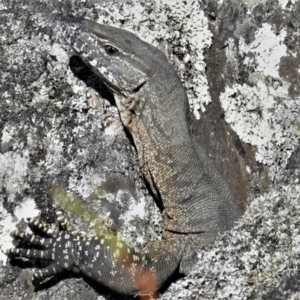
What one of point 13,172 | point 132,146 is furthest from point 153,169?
point 13,172

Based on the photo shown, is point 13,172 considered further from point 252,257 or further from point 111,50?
point 252,257

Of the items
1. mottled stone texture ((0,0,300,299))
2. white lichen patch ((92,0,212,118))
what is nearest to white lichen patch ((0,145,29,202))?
mottled stone texture ((0,0,300,299))

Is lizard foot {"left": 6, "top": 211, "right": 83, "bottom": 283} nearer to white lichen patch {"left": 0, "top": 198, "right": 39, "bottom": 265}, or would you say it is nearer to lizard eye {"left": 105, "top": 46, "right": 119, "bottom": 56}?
white lichen patch {"left": 0, "top": 198, "right": 39, "bottom": 265}

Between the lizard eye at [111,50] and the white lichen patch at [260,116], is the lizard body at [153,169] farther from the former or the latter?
the white lichen patch at [260,116]

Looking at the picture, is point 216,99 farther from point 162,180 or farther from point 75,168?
point 75,168

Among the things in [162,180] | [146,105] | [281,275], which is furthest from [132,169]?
[281,275]

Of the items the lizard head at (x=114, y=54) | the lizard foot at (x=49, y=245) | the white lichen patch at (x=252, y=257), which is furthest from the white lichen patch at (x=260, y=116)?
the white lichen patch at (x=252, y=257)

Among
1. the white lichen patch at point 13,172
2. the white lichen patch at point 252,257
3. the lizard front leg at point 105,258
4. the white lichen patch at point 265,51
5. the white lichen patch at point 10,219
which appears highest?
the white lichen patch at point 265,51

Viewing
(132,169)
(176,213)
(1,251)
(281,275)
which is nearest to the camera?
(281,275)
